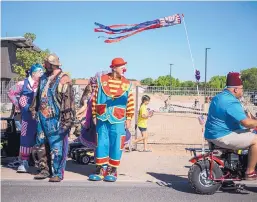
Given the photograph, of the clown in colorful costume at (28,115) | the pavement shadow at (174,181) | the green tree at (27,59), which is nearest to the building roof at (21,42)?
the green tree at (27,59)

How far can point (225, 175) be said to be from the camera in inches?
208

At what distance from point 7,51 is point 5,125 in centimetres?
2512

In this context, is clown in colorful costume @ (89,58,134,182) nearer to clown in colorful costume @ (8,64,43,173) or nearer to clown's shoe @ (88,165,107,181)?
clown's shoe @ (88,165,107,181)

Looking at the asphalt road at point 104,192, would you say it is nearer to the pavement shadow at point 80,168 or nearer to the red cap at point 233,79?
the pavement shadow at point 80,168

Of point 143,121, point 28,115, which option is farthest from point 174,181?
point 143,121

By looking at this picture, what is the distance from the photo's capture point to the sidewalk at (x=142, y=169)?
20.5 ft

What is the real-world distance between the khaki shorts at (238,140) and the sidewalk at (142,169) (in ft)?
4.69

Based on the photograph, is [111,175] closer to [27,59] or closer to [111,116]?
[111,116]

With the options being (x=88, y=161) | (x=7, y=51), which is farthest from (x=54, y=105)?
(x=7, y=51)

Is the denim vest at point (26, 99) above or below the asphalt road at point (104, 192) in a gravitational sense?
above

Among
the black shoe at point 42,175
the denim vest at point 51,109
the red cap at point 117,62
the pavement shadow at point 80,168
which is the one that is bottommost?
the pavement shadow at point 80,168

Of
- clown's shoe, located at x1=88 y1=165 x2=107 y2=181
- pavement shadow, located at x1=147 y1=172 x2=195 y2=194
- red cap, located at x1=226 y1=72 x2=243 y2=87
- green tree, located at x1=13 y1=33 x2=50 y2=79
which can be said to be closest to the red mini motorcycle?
pavement shadow, located at x1=147 y1=172 x2=195 y2=194

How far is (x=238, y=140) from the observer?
5.12m

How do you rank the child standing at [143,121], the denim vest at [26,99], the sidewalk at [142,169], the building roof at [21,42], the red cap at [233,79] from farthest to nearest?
the building roof at [21,42], the child standing at [143,121], the denim vest at [26,99], the sidewalk at [142,169], the red cap at [233,79]
